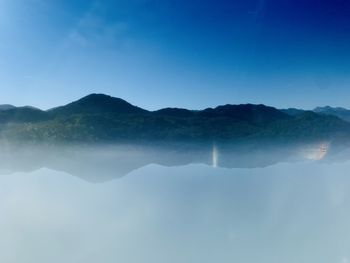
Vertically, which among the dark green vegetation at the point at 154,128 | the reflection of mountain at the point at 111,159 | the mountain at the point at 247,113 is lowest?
the reflection of mountain at the point at 111,159

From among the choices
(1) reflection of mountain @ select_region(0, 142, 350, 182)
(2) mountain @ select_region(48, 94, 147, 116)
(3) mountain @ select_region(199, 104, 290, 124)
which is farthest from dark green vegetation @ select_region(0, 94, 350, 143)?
(1) reflection of mountain @ select_region(0, 142, 350, 182)

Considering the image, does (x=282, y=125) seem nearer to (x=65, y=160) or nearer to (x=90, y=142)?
(x=90, y=142)

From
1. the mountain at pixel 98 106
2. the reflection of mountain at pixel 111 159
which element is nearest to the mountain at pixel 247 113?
the mountain at pixel 98 106

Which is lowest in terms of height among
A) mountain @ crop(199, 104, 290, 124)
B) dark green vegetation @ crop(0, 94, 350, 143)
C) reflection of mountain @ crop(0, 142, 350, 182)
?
reflection of mountain @ crop(0, 142, 350, 182)

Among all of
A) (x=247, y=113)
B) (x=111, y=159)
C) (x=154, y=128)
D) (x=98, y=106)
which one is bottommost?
(x=111, y=159)

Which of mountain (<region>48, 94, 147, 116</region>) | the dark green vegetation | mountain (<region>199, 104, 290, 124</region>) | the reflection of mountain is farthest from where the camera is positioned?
mountain (<region>48, 94, 147, 116</region>)

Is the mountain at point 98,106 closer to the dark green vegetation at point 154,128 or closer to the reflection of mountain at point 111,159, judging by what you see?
the dark green vegetation at point 154,128

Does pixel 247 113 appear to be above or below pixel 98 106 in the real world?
below

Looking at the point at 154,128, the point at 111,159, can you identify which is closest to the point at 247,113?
the point at 154,128

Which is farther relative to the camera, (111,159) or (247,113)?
(247,113)

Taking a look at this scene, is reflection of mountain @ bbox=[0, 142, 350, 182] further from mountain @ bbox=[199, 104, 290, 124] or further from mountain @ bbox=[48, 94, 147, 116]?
mountain @ bbox=[48, 94, 147, 116]

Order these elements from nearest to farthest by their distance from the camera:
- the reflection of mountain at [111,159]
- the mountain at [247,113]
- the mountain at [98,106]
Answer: the reflection of mountain at [111,159] < the mountain at [247,113] < the mountain at [98,106]

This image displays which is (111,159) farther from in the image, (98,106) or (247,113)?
(98,106)

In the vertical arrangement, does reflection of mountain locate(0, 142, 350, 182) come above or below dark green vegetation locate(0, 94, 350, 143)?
below
